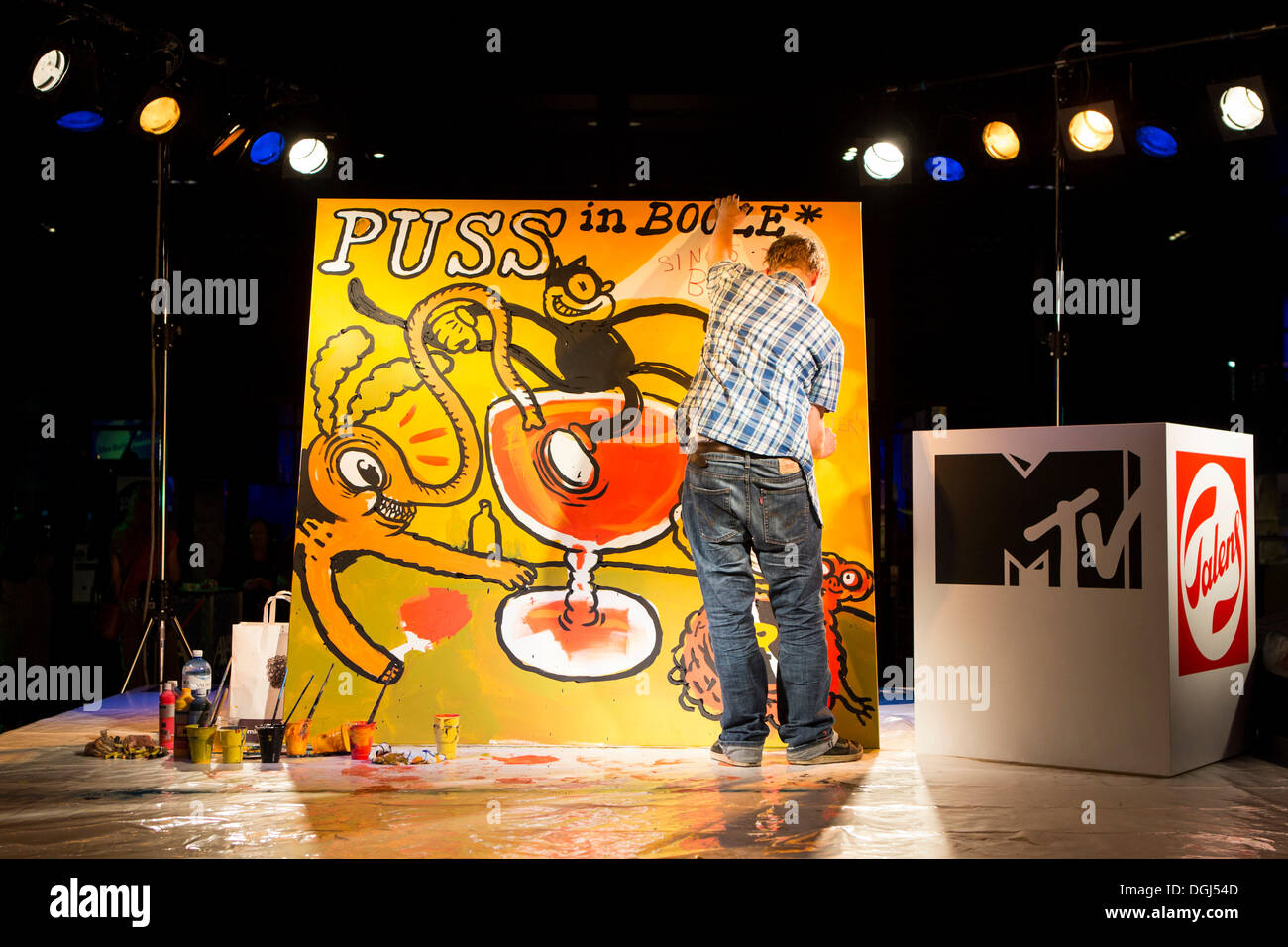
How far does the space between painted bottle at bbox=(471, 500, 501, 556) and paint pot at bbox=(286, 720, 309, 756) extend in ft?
2.92

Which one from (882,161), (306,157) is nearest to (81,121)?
(306,157)

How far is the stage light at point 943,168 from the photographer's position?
548cm

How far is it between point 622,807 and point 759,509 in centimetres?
113

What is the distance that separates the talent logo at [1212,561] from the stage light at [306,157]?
390 centimetres

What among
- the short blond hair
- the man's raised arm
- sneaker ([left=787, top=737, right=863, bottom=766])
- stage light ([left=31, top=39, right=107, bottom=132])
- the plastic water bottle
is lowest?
A: sneaker ([left=787, top=737, right=863, bottom=766])

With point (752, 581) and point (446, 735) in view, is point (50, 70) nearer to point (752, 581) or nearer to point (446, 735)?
→ point (446, 735)

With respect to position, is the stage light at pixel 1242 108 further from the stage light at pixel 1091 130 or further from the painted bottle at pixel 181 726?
the painted bottle at pixel 181 726

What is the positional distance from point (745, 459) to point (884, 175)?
2208mm

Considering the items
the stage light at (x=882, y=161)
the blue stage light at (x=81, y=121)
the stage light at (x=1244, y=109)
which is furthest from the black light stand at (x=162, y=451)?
the stage light at (x=1244, y=109)

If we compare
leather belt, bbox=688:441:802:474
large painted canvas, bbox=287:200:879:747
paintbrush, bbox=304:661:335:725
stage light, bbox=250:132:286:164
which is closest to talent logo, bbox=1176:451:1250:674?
large painted canvas, bbox=287:200:879:747

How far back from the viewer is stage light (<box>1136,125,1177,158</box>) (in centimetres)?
492

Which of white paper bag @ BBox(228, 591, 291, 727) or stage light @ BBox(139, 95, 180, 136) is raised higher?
stage light @ BBox(139, 95, 180, 136)

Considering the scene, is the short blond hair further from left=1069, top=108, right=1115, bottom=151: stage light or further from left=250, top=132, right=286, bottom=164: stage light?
left=250, top=132, right=286, bottom=164: stage light
